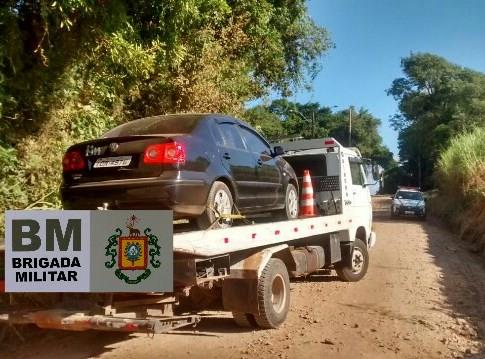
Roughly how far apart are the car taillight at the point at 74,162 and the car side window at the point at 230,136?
4.95ft

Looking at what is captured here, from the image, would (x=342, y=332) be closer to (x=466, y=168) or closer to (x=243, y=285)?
(x=243, y=285)

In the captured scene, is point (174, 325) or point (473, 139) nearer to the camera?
point (174, 325)

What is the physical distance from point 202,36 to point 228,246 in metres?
7.83

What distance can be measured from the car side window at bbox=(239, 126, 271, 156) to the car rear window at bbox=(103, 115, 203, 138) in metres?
0.96

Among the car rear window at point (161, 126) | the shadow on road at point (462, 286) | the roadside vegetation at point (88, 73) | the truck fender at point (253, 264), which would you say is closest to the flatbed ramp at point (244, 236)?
the truck fender at point (253, 264)

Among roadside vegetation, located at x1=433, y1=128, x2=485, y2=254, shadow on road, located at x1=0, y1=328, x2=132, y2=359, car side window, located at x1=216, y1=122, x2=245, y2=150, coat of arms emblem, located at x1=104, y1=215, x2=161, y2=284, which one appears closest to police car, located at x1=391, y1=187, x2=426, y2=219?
roadside vegetation, located at x1=433, y1=128, x2=485, y2=254

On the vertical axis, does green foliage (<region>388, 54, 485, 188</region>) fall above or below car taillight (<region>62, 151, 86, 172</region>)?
above

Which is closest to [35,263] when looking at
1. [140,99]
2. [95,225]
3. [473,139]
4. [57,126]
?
[95,225]

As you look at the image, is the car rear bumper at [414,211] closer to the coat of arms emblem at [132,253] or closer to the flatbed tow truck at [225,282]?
the flatbed tow truck at [225,282]

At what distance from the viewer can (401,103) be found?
5712cm

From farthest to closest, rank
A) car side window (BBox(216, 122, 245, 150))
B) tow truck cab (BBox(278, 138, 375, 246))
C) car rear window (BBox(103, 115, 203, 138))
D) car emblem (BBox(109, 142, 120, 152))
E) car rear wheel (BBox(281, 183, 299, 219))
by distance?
tow truck cab (BBox(278, 138, 375, 246)) → car rear wheel (BBox(281, 183, 299, 219)) → car side window (BBox(216, 122, 245, 150)) → car rear window (BBox(103, 115, 203, 138)) → car emblem (BBox(109, 142, 120, 152))

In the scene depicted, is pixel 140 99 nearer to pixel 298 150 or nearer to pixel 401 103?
pixel 298 150

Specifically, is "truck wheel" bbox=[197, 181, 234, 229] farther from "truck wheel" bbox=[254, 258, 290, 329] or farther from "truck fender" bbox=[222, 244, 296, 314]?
"truck wheel" bbox=[254, 258, 290, 329]

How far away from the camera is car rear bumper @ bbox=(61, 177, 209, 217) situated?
4.75 metres
